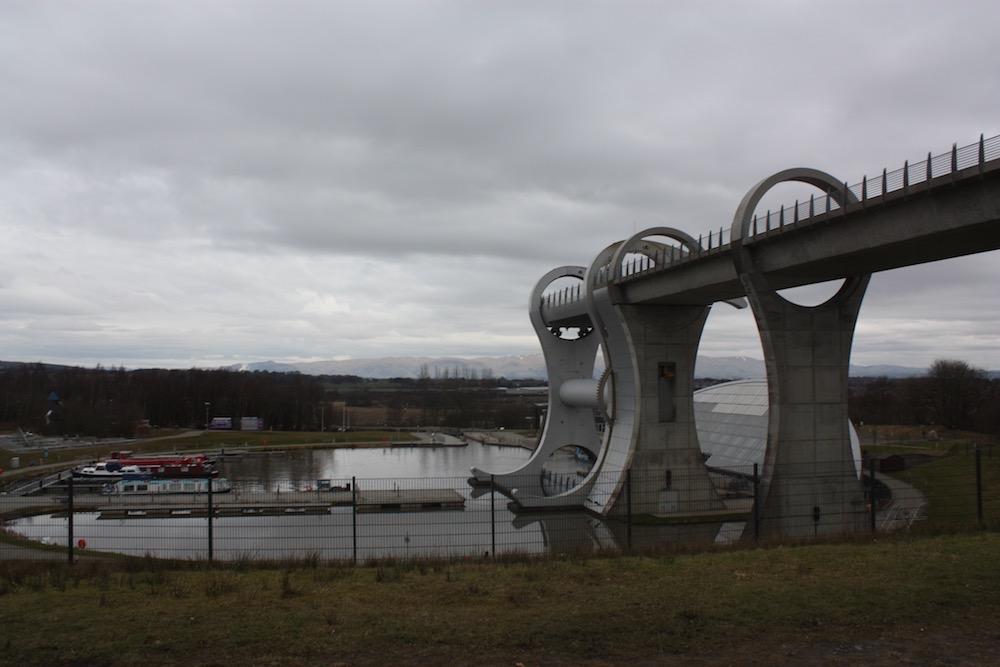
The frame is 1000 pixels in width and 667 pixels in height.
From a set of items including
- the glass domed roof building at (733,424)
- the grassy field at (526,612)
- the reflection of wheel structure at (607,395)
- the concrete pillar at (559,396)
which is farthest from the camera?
the concrete pillar at (559,396)

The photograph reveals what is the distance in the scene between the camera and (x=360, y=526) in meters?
17.6

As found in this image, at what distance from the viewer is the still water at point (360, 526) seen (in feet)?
52.7

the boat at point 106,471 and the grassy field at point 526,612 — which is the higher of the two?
the grassy field at point 526,612

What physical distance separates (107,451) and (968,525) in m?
68.7

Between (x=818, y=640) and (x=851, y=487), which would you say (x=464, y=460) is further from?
(x=818, y=640)

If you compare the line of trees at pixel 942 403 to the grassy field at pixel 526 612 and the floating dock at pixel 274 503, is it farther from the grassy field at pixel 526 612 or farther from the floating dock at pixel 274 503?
the grassy field at pixel 526 612

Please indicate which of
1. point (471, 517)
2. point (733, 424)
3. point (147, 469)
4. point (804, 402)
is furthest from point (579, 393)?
point (147, 469)

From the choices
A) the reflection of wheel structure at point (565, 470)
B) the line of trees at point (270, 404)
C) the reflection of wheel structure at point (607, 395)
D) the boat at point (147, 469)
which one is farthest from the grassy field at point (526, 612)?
the line of trees at point (270, 404)

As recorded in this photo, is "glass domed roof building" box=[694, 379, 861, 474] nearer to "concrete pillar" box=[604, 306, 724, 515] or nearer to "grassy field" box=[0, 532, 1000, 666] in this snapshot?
"concrete pillar" box=[604, 306, 724, 515]

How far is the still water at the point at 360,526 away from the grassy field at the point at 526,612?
2.29 meters

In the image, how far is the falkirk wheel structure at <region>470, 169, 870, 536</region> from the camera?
21453 mm

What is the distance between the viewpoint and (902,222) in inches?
645

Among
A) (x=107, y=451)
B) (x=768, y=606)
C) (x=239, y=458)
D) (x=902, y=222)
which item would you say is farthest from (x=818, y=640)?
(x=107, y=451)

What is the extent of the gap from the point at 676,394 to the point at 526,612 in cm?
2264
